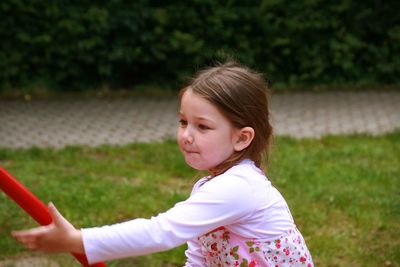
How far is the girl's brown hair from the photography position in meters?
2.08

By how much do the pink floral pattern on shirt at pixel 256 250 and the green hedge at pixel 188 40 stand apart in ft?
20.4

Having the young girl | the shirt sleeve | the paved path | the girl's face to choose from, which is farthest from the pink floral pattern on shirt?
the paved path

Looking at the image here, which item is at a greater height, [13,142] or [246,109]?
[246,109]

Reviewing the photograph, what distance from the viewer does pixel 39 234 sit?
67.1 inches

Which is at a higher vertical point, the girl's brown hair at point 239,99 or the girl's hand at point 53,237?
the girl's brown hair at point 239,99

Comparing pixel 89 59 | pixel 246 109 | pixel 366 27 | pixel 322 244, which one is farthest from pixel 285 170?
pixel 366 27

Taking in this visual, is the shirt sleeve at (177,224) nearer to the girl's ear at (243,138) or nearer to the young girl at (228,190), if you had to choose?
the young girl at (228,190)

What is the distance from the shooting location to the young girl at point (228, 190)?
1.93 metres

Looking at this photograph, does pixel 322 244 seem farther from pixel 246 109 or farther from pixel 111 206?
pixel 246 109

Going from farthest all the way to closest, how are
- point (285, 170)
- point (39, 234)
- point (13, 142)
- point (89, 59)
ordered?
1. point (89, 59)
2. point (13, 142)
3. point (285, 170)
4. point (39, 234)

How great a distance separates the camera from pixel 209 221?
195 cm

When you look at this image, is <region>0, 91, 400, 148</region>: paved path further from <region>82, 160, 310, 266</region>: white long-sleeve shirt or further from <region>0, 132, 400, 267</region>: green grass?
<region>82, 160, 310, 266</region>: white long-sleeve shirt

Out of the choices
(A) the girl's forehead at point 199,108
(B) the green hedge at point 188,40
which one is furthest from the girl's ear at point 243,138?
(B) the green hedge at point 188,40

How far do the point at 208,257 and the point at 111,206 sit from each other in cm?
214
